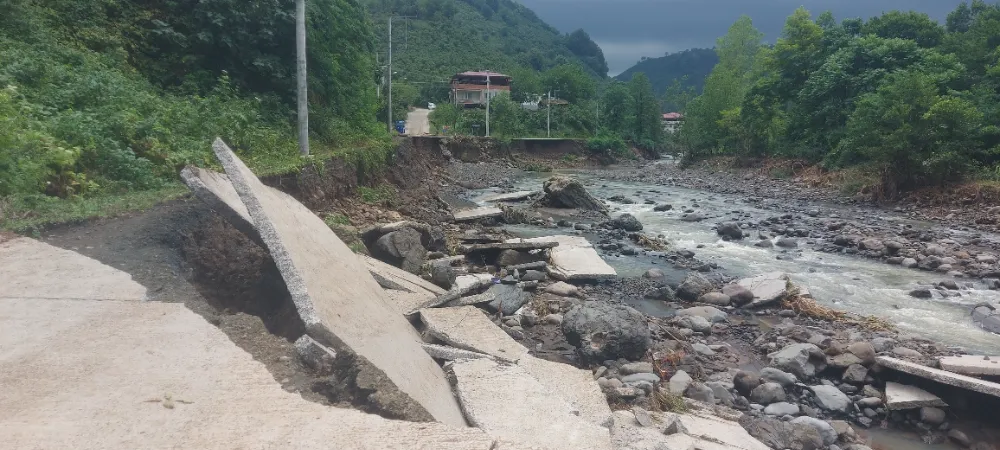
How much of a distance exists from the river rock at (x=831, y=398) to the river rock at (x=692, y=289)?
341 centimetres

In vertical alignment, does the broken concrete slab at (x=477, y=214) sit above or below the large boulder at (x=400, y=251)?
below

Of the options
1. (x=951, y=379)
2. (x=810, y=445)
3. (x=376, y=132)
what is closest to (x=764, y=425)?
(x=810, y=445)

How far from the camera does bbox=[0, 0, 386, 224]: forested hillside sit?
7.25 m

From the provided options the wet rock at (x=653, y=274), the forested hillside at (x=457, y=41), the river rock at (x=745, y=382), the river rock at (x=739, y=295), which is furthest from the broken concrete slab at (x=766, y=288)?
the forested hillside at (x=457, y=41)

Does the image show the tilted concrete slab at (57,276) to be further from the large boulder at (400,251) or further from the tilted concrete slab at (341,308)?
the large boulder at (400,251)

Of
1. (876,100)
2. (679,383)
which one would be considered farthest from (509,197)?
(679,383)

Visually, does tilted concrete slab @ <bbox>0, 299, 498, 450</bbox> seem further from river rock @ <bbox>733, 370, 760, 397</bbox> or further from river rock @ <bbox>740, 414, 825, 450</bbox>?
river rock @ <bbox>733, 370, 760, 397</bbox>

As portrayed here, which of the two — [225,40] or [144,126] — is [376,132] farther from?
[144,126]

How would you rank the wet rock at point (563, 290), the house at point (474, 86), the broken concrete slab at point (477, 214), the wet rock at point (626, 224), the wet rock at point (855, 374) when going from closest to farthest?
the wet rock at point (855, 374)
the wet rock at point (563, 290)
the broken concrete slab at point (477, 214)
the wet rock at point (626, 224)
the house at point (474, 86)

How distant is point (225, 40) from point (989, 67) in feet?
97.3

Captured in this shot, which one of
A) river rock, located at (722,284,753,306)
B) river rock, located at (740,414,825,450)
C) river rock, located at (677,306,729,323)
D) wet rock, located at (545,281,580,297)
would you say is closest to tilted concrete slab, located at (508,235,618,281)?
wet rock, located at (545,281,580,297)

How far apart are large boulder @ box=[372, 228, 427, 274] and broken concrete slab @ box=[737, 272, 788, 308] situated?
206 inches

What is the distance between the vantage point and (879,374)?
21.1 ft

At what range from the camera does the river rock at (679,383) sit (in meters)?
5.76
